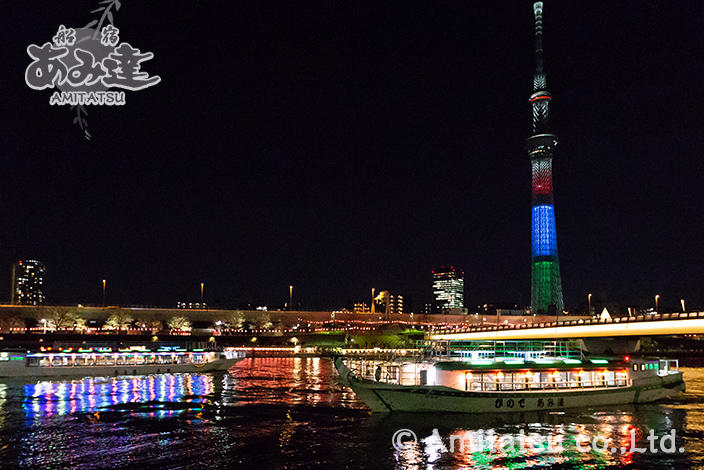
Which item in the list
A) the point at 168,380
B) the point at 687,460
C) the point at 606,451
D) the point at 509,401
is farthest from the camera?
the point at 168,380

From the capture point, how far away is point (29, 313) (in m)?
156

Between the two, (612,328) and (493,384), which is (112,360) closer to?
(493,384)

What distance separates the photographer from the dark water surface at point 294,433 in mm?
31484

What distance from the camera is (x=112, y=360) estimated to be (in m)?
83.4

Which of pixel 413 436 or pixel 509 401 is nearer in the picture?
pixel 413 436

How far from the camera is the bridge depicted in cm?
9714

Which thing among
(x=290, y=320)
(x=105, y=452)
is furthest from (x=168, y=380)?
(x=290, y=320)

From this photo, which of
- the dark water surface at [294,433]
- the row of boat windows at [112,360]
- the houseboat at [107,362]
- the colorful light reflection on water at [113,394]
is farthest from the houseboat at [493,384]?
the row of boat windows at [112,360]

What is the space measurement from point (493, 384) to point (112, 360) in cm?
5621

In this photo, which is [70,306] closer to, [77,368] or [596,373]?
[77,368]

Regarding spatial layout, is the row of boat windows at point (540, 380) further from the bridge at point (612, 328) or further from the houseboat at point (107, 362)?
the houseboat at point (107, 362)

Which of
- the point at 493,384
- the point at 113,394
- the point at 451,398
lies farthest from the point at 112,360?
the point at 493,384

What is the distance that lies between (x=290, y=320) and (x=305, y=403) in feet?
484

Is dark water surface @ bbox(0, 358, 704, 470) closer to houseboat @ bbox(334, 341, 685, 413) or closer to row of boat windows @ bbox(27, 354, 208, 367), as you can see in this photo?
houseboat @ bbox(334, 341, 685, 413)
